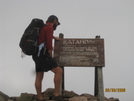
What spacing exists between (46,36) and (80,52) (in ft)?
6.81

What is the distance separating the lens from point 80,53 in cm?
680

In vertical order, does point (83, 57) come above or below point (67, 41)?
below

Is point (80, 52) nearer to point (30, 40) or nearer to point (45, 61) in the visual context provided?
point (45, 61)

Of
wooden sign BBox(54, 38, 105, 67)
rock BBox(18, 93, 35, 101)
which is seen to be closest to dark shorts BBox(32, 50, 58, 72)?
wooden sign BBox(54, 38, 105, 67)

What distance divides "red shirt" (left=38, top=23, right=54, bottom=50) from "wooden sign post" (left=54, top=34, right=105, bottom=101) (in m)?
1.63

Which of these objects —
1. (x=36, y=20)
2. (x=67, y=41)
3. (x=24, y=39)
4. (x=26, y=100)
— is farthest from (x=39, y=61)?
(x=26, y=100)

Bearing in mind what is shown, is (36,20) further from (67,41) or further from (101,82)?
(101,82)

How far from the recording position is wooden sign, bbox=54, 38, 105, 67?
265 inches

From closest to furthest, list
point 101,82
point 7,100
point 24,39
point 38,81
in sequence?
point 24,39, point 38,81, point 101,82, point 7,100

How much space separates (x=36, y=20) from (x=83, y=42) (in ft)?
7.86

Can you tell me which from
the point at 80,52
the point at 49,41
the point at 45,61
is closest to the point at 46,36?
the point at 49,41

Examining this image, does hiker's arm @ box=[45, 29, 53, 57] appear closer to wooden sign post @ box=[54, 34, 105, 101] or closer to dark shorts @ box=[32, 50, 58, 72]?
dark shorts @ box=[32, 50, 58, 72]

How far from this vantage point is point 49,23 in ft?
18.4

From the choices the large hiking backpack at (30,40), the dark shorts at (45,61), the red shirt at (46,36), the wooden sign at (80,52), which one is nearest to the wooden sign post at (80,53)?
the wooden sign at (80,52)
